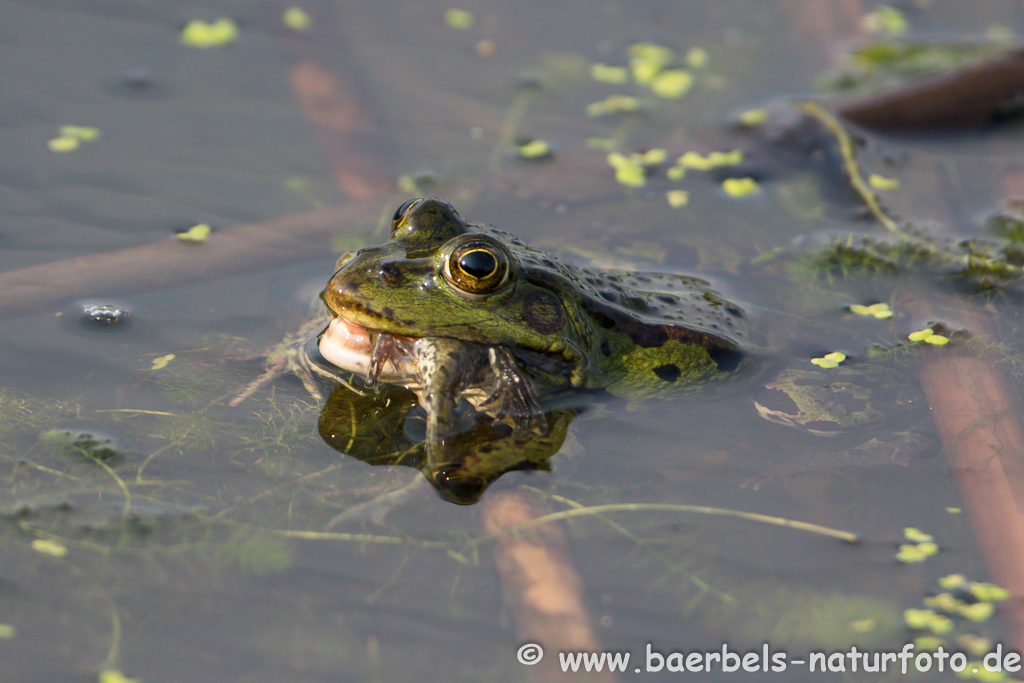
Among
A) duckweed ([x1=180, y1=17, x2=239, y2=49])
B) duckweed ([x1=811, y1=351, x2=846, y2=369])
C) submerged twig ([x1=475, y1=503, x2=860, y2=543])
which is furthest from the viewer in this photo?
duckweed ([x1=180, y1=17, x2=239, y2=49])

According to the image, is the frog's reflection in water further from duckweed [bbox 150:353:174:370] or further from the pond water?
duckweed [bbox 150:353:174:370]

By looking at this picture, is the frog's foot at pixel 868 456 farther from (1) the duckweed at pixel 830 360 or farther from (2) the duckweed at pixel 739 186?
(2) the duckweed at pixel 739 186

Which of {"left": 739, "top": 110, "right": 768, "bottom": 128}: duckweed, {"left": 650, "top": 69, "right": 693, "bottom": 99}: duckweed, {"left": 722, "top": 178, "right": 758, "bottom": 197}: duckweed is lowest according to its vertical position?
{"left": 722, "top": 178, "right": 758, "bottom": 197}: duckweed

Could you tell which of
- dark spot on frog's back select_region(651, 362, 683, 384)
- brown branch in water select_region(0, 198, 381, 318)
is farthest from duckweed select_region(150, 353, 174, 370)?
dark spot on frog's back select_region(651, 362, 683, 384)

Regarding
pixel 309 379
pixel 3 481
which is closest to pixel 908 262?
pixel 309 379

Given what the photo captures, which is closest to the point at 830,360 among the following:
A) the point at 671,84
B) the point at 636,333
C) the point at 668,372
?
the point at 668,372

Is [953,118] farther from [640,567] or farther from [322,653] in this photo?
[322,653]
